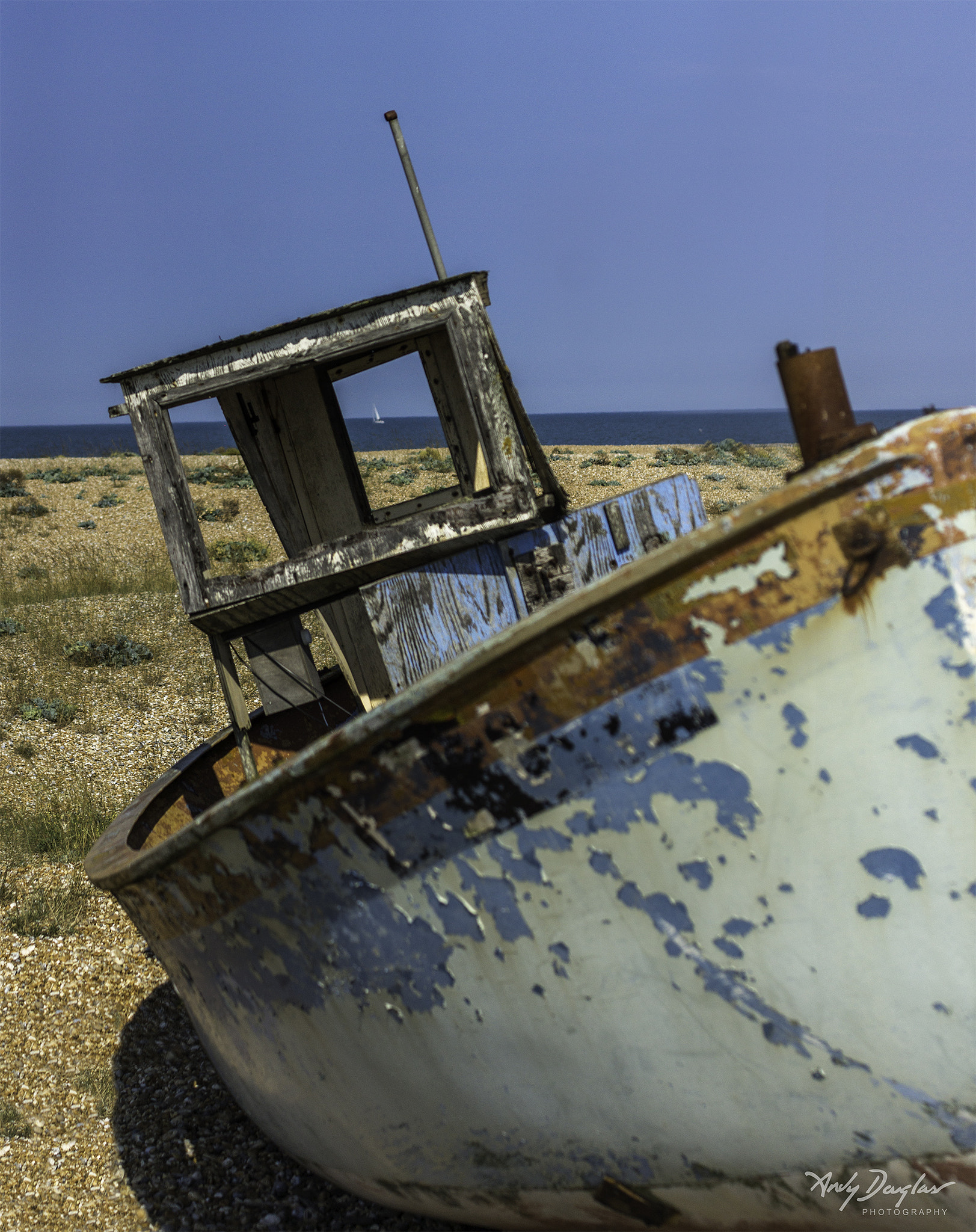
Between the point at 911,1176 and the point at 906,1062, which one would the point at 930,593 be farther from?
the point at 911,1176

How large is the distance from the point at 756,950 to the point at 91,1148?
297 centimetres

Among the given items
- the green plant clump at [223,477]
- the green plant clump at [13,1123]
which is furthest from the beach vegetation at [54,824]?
the green plant clump at [223,477]

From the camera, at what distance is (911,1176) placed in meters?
1.96

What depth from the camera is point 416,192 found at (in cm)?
384

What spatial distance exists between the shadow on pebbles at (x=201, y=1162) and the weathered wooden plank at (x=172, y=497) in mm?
2200

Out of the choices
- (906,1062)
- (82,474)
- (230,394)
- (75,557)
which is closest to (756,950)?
(906,1062)

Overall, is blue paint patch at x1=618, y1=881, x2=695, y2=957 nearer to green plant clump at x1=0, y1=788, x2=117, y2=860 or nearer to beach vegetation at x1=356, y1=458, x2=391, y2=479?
green plant clump at x1=0, y1=788, x2=117, y2=860

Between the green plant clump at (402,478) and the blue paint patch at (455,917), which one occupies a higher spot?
the green plant clump at (402,478)

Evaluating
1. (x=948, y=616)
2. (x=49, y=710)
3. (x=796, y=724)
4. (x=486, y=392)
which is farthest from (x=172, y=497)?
(x=49, y=710)

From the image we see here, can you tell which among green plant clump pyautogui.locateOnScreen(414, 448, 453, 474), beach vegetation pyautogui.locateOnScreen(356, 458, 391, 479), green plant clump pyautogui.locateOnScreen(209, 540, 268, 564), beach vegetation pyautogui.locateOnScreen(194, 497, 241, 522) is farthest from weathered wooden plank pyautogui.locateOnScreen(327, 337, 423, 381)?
green plant clump pyautogui.locateOnScreen(414, 448, 453, 474)

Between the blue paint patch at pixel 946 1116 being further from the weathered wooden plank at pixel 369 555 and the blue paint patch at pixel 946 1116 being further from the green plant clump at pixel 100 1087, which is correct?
the green plant clump at pixel 100 1087

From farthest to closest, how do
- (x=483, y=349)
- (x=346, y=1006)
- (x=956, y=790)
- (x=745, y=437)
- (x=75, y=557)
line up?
(x=745, y=437), (x=75, y=557), (x=483, y=349), (x=346, y=1006), (x=956, y=790)

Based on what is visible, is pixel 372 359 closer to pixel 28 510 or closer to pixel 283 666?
pixel 283 666

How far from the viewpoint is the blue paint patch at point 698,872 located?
190 cm
